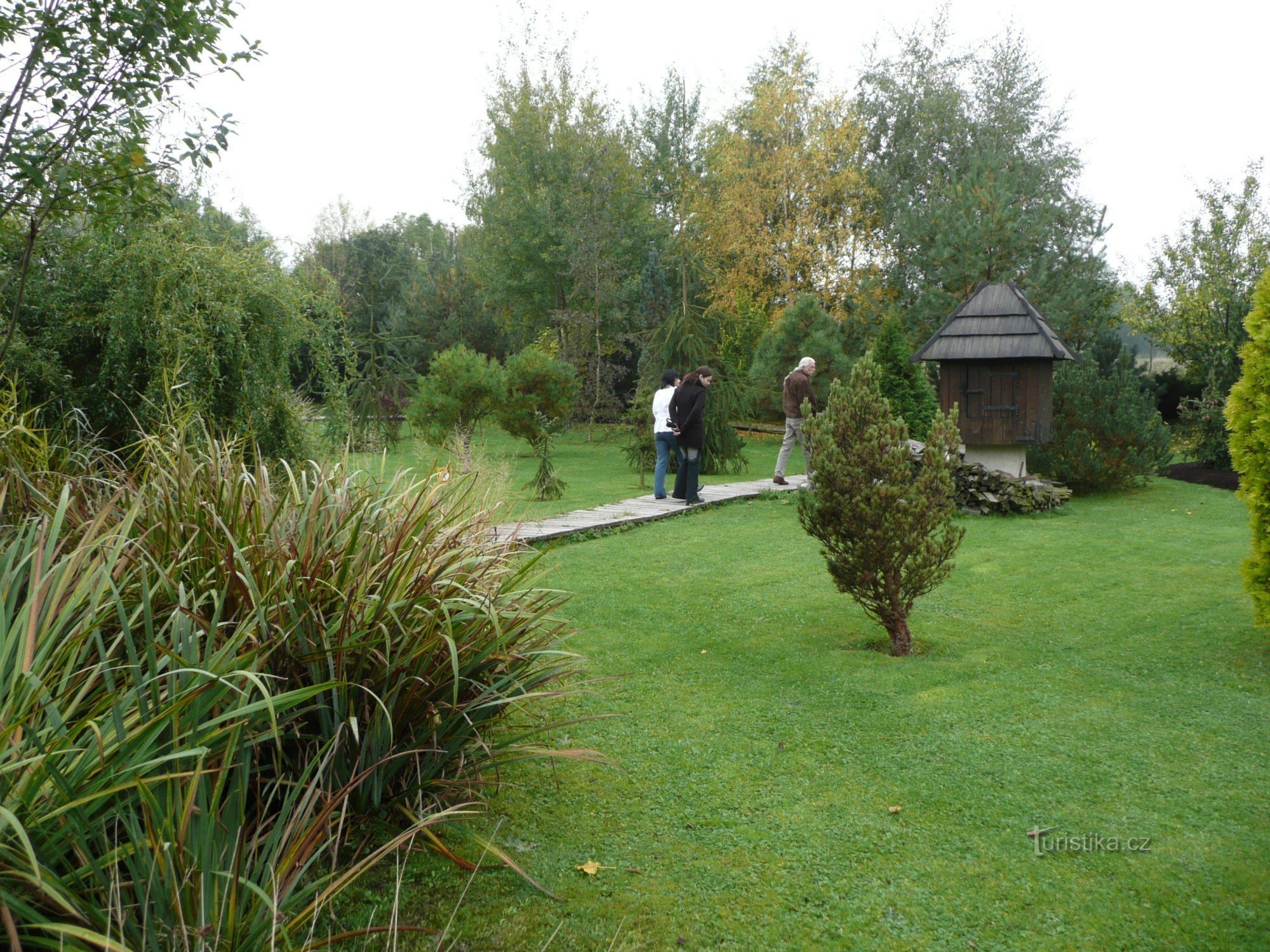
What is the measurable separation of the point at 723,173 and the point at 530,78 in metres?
7.59

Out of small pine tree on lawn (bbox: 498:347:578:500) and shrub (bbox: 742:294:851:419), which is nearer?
small pine tree on lawn (bbox: 498:347:578:500)

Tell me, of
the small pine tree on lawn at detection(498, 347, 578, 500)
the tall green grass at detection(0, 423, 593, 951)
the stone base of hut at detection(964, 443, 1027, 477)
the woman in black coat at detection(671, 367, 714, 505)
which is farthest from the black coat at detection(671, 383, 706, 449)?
the tall green grass at detection(0, 423, 593, 951)

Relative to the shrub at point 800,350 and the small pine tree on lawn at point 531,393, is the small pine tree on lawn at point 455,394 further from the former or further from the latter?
the shrub at point 800,350

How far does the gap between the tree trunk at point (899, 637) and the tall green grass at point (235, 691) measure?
219cm

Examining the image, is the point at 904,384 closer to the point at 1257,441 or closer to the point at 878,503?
the point at 1257,441

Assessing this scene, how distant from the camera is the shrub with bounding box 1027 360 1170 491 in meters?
12.6

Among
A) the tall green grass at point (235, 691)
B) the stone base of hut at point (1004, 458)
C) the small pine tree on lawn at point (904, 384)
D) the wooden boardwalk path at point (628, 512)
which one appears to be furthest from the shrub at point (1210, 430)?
the tall green grass at point (235, 691)

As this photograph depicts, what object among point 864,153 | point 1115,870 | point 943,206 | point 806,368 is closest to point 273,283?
point 1115,870

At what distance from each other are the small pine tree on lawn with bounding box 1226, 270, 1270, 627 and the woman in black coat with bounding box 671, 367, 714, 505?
20.8 ft

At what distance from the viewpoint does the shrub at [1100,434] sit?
12.6 m

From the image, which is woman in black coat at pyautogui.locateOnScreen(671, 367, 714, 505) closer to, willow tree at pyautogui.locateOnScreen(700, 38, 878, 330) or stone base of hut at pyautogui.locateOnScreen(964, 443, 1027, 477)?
stone base of hut at pyautogui.locateOnScreen(964, 443, 1027, 477)

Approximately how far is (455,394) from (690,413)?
7.42 metres

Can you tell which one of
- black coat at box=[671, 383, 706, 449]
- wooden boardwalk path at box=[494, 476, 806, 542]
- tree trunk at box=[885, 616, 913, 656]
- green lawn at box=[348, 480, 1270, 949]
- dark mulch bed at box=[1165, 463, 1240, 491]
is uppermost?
black coat at box=[671, 383, 706, 449]

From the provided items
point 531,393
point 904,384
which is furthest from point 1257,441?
point 531,393
